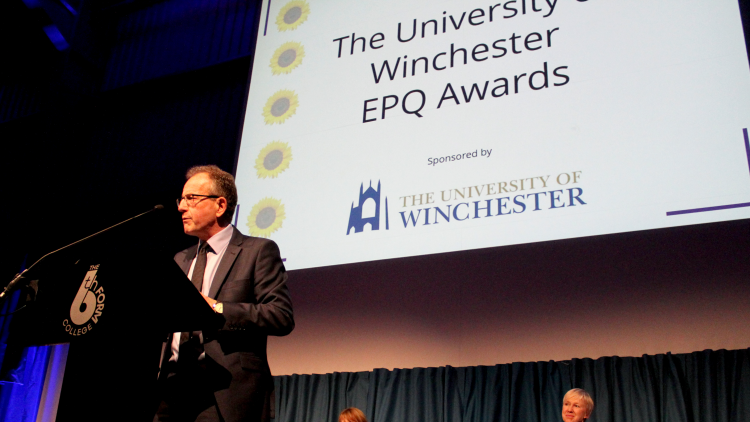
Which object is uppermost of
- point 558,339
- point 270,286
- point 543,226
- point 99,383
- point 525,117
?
point 525,117

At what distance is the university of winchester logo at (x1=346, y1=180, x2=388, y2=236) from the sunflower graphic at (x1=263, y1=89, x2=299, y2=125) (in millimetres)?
816

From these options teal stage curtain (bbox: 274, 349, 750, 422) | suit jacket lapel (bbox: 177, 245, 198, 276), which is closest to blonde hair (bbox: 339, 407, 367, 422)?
teal stage curtain (bbox: 274, 349, 750, 422)

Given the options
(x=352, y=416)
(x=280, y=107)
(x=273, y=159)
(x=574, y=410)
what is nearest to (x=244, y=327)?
(x=352, y=416)

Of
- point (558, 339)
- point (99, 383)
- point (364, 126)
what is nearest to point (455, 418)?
point (558, 339)

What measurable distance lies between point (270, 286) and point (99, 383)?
0.42 metres

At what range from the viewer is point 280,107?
13.8 ft

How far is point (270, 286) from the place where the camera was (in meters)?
1.63

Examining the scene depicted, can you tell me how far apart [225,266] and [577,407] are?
211cm

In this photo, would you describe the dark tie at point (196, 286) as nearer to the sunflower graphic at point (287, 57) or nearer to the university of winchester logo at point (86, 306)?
the university of winchester logo at point (86, 306)

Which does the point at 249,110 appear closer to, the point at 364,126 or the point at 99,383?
the point at 364,126

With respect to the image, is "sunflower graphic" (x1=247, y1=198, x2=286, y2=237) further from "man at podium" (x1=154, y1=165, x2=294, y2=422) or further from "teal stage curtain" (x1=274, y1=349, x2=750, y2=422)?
"man at podium" (x1=154, y1=165, x2=294, y2=422)

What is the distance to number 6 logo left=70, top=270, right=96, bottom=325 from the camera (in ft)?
4.72

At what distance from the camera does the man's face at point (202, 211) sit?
171 centimetres

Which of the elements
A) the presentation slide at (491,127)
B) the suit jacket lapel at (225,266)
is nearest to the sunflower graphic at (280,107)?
the presentation slide at (491,127)
